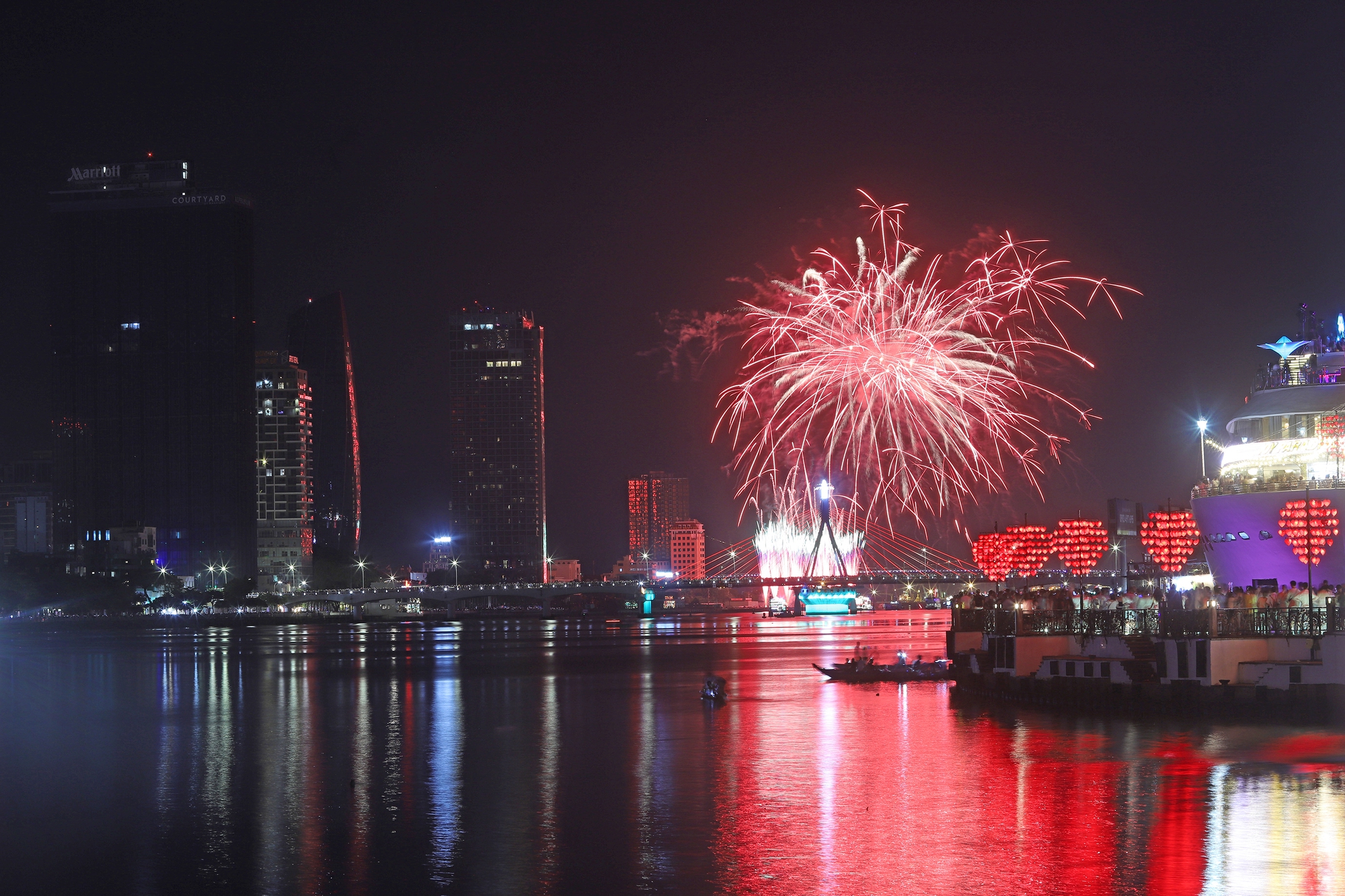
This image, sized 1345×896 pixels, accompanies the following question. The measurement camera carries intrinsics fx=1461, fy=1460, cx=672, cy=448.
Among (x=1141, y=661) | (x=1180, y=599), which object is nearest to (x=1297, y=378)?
(x=1180, y=599)

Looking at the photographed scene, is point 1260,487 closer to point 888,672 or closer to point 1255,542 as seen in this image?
point 1255,542

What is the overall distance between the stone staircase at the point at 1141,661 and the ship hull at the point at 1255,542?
7.68 meters

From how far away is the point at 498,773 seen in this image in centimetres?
3812

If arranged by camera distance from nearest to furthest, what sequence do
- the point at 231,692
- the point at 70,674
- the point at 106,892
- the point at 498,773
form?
the point at 106,892, the point at 498,773, the point at 231,692, the point at 70,674

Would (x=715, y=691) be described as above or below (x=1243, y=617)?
below

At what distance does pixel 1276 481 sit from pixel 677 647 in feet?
226

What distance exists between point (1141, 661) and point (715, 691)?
17456 millimetres

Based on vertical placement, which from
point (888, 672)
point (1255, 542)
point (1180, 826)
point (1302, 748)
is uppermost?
point (1255, 542)

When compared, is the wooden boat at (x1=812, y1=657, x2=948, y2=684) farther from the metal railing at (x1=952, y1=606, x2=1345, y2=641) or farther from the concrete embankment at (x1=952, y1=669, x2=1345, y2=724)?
the concrete embankment at (x1=952, y1=669, x2=1345, y2=724)

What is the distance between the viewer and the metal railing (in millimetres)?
43781

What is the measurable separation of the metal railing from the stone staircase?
0.28 m

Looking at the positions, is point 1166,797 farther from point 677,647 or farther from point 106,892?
point 677,647

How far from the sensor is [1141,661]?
4831 cm

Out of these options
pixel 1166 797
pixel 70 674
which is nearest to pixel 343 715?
pixel 1166 797
